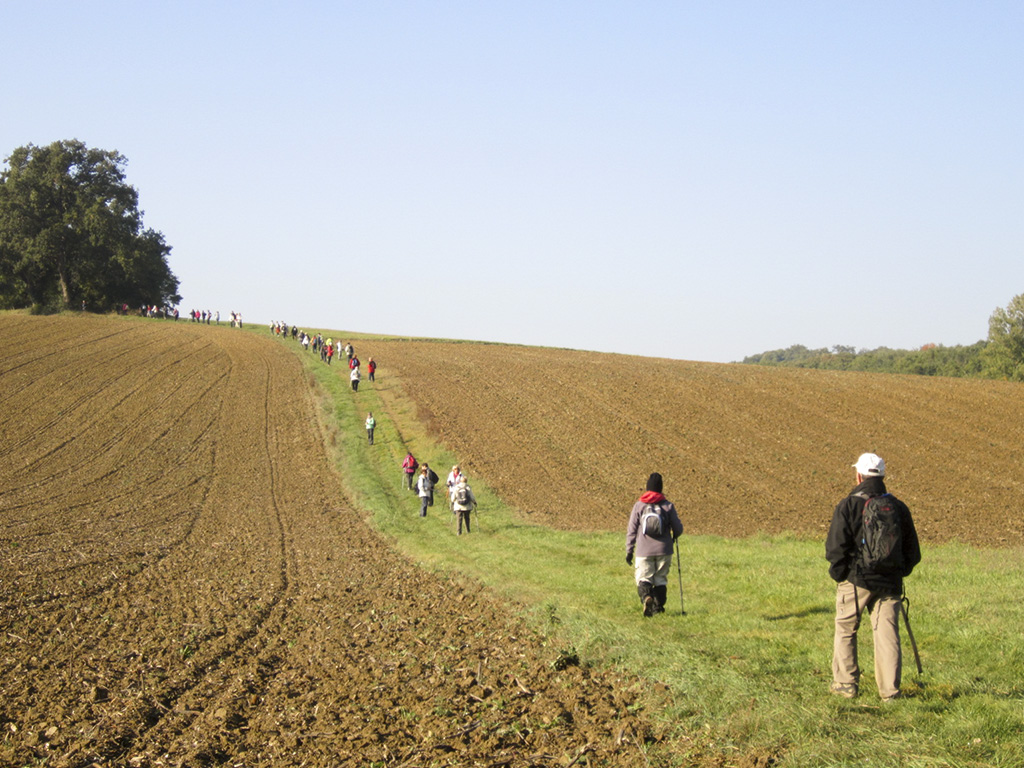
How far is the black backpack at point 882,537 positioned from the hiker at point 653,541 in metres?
3.67

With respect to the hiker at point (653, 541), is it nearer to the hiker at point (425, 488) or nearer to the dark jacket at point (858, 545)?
the dark jacket at point (858, 545)

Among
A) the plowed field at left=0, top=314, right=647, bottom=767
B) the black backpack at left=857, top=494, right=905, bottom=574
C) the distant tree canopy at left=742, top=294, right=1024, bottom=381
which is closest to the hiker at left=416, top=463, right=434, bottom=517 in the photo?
the plowed field at left=0, top=314, right=647, bottom=767

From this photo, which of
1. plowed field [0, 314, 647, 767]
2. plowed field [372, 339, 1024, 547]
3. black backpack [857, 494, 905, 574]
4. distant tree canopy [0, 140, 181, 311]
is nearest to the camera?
black backpack [857, 494, 905, 574]

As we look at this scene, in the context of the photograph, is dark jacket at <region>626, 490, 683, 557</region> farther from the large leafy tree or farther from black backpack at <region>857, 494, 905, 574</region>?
the large leafy tree

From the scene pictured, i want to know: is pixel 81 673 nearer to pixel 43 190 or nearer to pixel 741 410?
pixel 741 410

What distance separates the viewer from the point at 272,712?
26.2 ft

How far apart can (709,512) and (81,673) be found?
55.3 feet

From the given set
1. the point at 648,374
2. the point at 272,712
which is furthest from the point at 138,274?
the point at 272,712

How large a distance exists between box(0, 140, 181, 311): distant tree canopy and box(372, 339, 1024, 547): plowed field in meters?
42.3

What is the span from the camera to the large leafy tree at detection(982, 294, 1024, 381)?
7450 cm

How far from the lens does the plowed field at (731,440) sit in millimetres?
22938

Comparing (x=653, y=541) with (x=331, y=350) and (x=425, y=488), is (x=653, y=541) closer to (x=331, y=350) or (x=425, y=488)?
(x=425, y=488)

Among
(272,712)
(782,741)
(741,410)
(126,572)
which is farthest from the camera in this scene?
(741,410)

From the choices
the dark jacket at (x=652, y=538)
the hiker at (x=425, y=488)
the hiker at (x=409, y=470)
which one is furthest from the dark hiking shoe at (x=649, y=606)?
the hiker at (x=409, y=470)
